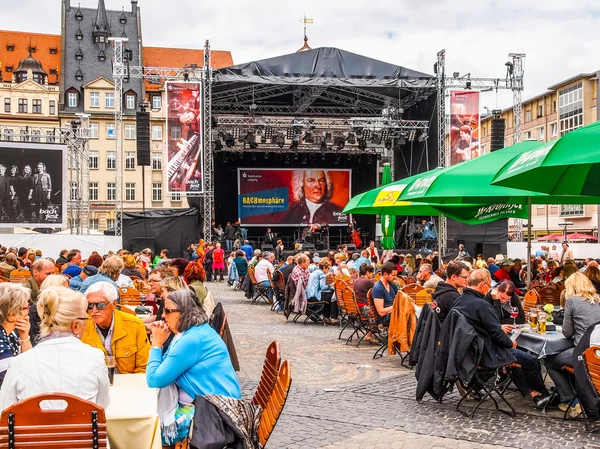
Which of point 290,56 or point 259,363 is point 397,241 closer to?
point 290,56

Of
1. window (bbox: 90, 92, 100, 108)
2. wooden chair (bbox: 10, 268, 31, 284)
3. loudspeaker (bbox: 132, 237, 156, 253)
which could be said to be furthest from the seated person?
window (bbox: 90, 92, 100, 108)

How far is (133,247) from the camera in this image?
88.5 ft

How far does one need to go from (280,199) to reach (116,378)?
28.3 meters

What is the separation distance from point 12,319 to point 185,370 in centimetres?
118

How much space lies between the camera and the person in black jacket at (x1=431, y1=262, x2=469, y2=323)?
293 inches

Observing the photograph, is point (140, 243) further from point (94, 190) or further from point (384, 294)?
point (94, 190)

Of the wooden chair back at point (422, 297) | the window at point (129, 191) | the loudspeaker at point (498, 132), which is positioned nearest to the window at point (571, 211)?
the window at point (129, 191)

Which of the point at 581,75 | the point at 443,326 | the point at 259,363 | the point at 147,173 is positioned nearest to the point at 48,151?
the point at 259,363

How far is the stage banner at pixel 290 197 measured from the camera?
32750 mm

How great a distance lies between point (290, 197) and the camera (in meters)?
32.9

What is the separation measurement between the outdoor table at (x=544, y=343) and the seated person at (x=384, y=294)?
337 cm

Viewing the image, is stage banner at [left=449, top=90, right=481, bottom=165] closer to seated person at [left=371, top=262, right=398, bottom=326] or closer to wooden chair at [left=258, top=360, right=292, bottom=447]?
seated person at [left=371, top=262, right=398, bottom=326]

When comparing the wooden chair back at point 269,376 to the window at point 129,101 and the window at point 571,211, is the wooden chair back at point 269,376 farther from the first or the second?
the window at point 571,211

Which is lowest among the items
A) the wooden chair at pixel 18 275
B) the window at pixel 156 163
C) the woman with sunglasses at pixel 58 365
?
the wooden chair at pixel 18 275
